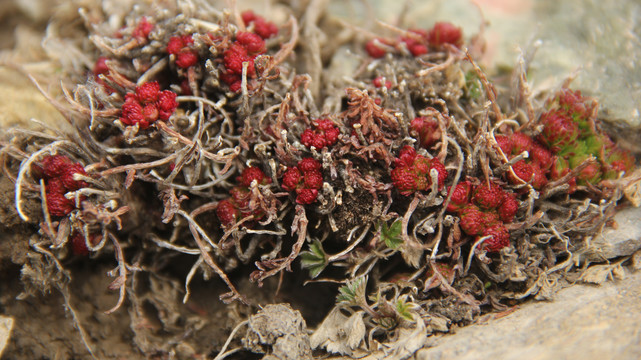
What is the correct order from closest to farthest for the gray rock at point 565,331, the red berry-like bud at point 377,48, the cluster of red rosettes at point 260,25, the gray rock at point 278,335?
the gray rock at point 565,331, the gray rock at point 278,335, the cluster of red rosettes at point 260,25, the red berry-like bud at point 377,48

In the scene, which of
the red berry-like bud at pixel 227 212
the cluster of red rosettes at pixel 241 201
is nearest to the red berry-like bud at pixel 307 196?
the cluster of red rosettes at pixel 241 201

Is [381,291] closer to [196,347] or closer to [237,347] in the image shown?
[237,347]

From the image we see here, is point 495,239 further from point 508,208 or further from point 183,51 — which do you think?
point 183,51

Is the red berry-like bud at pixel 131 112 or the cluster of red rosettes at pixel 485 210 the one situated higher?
the cluster of red rosettes at pixel 485 210

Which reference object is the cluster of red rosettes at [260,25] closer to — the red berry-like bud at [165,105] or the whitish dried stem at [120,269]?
the red berry-like bud at [165,105]

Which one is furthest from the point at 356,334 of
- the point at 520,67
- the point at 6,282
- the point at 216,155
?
the point at 6,282
